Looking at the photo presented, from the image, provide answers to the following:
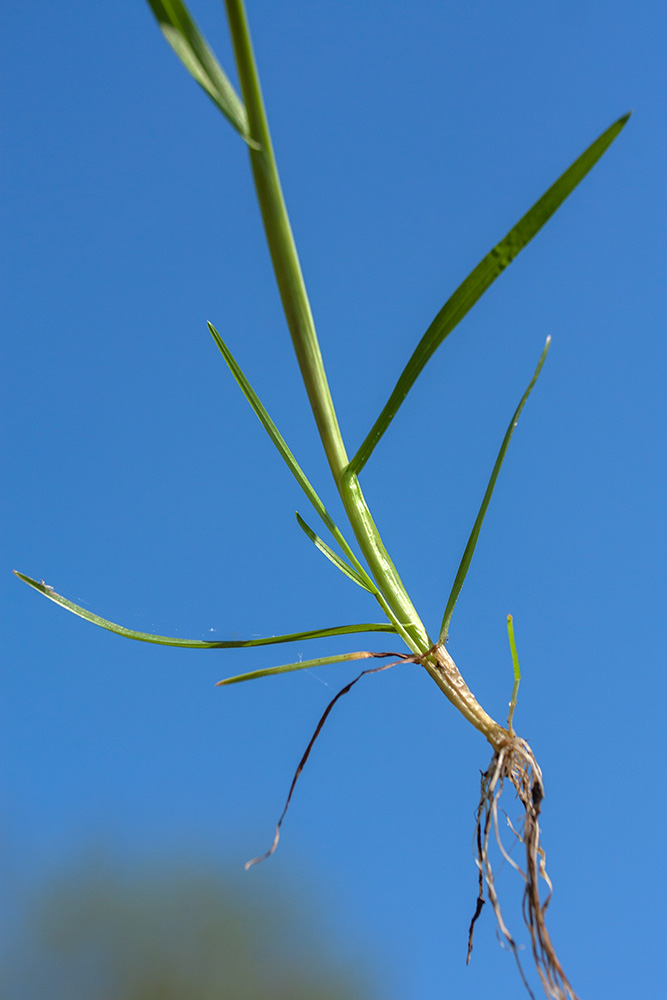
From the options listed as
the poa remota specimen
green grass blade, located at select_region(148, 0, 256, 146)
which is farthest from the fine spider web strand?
green grass blade, located at select_region(148, 0, 256, 146)

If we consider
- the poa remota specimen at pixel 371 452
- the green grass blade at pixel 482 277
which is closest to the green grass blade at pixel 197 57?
the poa remota specimen at pixel 371 452

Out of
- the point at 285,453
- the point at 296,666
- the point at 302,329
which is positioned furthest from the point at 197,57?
the point at 296,666

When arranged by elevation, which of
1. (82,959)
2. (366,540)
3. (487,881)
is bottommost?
(82,959)

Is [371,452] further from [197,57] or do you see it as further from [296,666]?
[197,57]

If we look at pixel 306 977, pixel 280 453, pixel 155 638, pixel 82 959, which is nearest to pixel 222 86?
pixel 280 453

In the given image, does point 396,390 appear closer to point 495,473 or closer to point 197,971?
point 495,473

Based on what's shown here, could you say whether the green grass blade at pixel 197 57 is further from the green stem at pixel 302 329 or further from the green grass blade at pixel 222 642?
the green grass blade at pixel 222 642
